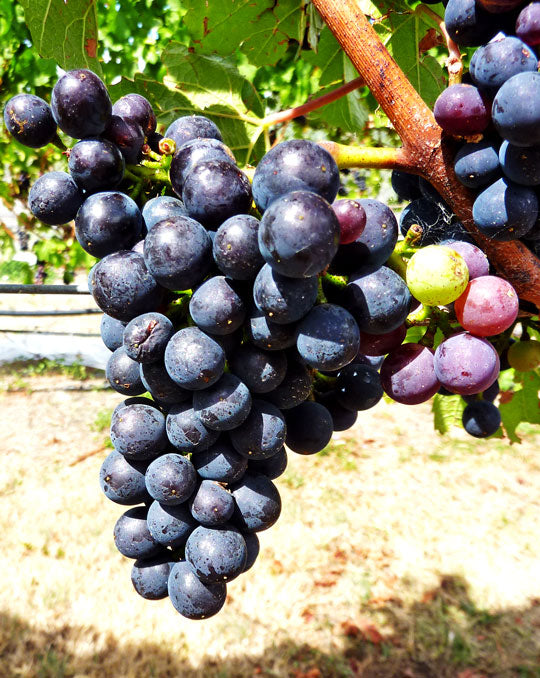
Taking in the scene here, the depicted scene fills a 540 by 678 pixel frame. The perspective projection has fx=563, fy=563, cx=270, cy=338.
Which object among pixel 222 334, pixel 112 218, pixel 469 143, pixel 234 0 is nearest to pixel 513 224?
pixel 469 143

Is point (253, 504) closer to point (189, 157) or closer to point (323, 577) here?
point (189, 157)

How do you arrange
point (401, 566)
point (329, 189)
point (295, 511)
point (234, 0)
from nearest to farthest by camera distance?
point (329, 189) → point (234, 0) → point (401, 566) → point (295, 511)

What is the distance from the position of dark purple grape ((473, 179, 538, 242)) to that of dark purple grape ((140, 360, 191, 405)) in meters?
0.48

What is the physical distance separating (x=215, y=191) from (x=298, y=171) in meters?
0.12

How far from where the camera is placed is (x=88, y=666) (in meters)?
2.69

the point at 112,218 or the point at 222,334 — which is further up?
the point at 112,218

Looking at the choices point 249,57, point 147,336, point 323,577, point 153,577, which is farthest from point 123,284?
point 323,577

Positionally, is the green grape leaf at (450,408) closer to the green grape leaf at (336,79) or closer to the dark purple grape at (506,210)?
the green grape leaf at (336,79)

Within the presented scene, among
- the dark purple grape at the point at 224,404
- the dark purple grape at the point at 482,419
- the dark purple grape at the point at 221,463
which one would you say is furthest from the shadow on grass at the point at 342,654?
the dark purple grape at the point at 224,404

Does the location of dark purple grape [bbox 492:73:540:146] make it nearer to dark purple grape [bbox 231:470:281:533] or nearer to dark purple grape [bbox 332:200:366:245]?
dark purple grape [bbox 332:200:366:245]

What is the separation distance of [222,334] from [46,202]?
31cm

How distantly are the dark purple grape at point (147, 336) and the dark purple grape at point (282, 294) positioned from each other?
0.15m

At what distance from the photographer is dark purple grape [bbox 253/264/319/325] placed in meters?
0.65

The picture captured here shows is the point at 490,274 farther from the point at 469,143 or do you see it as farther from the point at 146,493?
the point at 146,493
